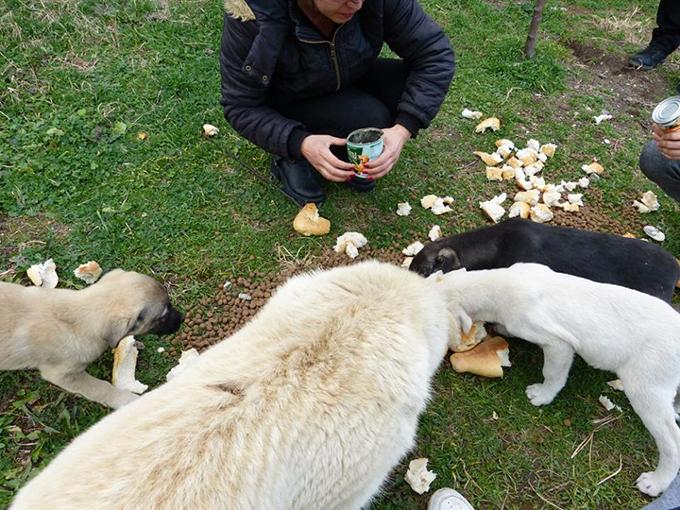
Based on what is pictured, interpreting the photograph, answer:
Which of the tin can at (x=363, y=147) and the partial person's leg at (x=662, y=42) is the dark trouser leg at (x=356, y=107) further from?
the partial person's leg at (x=662, y=42)

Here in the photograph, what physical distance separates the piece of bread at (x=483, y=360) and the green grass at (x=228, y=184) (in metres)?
0.09

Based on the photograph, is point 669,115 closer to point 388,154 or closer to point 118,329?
point 388,154

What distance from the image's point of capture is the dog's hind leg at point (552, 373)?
9.21 ft

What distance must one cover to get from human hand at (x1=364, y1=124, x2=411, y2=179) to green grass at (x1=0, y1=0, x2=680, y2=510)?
0.65 meters

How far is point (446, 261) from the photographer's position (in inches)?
130

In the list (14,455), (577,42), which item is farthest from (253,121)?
(577,42)

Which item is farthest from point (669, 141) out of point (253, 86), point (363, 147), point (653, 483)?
point (253, 86)

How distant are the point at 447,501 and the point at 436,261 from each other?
58.1 inches

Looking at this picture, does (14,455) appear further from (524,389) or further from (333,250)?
(524,389)

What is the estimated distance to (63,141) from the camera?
4215mm

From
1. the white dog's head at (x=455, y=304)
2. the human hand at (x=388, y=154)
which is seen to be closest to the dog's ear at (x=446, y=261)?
the white dog's head at (x=455, y=304)

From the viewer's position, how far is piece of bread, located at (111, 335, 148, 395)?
113 inches

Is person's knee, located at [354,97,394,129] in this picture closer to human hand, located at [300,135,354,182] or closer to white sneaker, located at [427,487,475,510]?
human hand, located at [300,135,354,182]

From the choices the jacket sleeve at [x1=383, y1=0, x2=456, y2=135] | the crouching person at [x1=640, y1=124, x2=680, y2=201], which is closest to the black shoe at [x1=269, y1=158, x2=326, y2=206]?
the jacket sleeve at [x1=383, y1=0, x2=456, y2=135]
